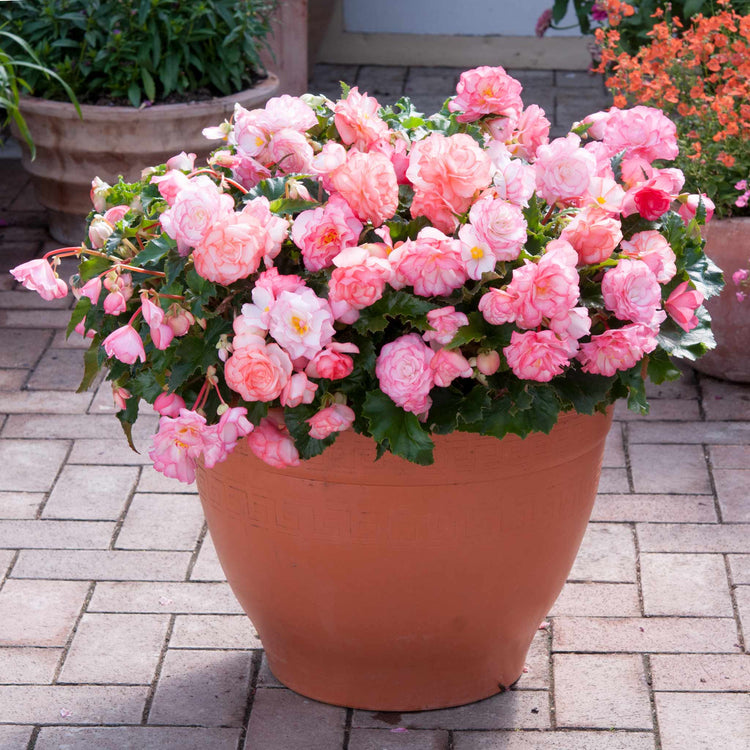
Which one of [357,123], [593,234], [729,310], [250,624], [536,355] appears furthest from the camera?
[729,310]

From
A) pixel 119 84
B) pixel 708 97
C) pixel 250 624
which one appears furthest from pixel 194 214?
pixel 119 84

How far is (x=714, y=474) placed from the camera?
293 cm

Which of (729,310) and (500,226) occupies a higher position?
(500,226)

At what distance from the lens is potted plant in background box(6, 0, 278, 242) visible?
4078 millimetres

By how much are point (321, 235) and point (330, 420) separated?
0.26m

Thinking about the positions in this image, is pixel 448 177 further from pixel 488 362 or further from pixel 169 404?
pixel 169 404

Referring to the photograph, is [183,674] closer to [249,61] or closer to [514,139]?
[514,139]

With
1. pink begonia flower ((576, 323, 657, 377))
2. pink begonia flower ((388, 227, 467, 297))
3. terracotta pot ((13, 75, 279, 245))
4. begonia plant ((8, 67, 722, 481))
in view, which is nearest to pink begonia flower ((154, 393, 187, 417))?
begonia plant ((8, 67, 722, 481))

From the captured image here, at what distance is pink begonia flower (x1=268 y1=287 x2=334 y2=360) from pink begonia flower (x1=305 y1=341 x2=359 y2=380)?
0.06 ft

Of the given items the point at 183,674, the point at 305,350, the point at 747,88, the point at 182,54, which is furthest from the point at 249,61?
the point at 305,350

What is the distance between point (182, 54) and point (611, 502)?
2325mm

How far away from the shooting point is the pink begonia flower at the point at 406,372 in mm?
1640

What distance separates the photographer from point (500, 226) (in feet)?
5.34

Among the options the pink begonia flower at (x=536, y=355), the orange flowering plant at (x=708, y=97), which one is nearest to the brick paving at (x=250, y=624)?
the orange flowering plant at (x=708, y=97)
